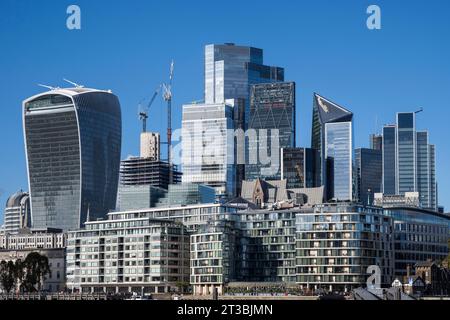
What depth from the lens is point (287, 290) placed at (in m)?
182
